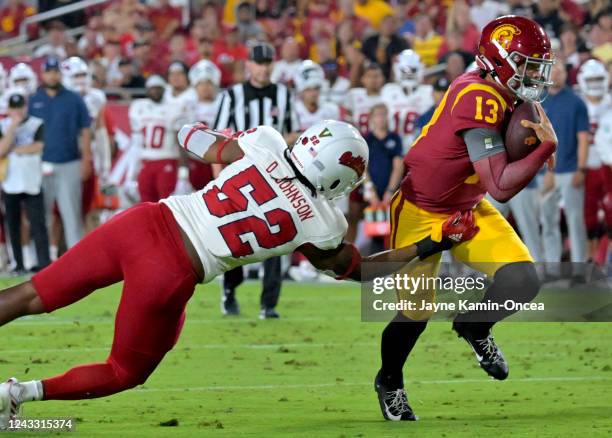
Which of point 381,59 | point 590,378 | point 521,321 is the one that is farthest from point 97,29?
point 590,378

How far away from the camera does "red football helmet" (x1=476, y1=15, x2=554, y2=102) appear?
572 centimetres

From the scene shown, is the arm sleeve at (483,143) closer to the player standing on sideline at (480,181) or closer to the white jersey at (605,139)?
the player standing on sideline at (480,181)

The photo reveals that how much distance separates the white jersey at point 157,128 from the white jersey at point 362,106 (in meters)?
1.66

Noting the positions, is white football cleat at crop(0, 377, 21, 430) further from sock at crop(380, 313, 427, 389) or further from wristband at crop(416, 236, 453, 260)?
wristband at crop(416, 236, 453, 260)

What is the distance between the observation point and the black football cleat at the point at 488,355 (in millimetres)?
5840

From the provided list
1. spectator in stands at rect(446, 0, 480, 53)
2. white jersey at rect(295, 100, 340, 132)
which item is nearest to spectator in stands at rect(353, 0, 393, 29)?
spectator in stands at rect(446, 0, 480, 53)

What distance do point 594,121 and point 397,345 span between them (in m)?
6.07

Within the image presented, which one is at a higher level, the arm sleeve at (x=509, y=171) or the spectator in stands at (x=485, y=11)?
the arm sleeve at (x=509, y=171)

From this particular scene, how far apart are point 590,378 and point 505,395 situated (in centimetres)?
73

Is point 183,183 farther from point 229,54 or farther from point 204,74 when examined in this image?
point 229,54

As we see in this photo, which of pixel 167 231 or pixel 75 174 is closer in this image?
pixel 167 231

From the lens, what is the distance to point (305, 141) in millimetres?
5219

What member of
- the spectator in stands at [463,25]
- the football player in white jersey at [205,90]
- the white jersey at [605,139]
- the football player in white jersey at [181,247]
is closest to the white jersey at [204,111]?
the football player in white jersey at [205,90]

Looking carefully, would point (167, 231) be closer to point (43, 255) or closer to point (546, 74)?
point (546, 74)
